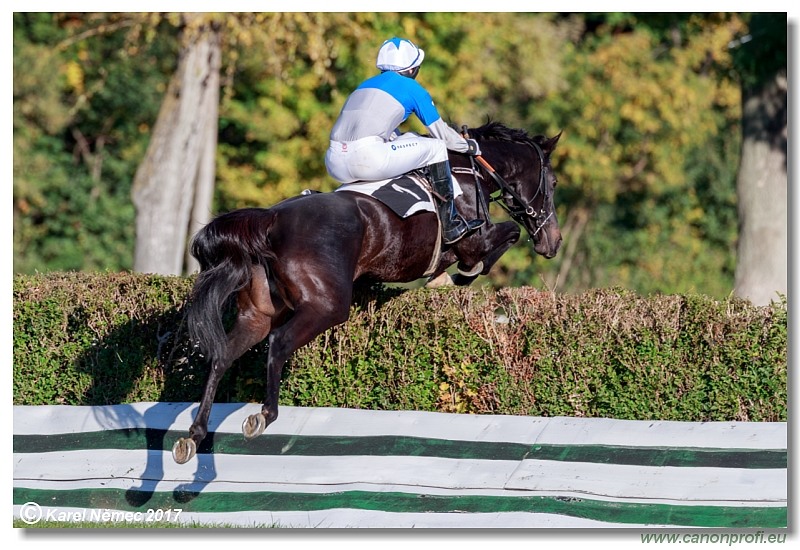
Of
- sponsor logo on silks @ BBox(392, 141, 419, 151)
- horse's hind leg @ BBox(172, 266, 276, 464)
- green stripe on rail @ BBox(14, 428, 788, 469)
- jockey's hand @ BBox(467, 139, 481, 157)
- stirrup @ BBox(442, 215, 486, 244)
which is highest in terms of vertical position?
sponsor logo on silks @ BBox(392, 141, 419, 151)

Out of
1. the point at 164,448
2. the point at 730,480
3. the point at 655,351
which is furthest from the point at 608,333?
the point at 164,448

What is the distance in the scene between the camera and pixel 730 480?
6676 millimetres

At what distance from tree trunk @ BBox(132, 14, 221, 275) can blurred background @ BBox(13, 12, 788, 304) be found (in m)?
0.52

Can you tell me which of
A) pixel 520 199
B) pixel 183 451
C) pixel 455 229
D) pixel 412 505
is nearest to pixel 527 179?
pixel 520 199

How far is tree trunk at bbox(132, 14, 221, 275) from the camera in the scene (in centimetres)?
1612

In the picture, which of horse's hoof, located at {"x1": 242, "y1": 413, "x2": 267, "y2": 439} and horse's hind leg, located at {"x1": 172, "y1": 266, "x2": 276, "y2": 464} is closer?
horse's hoof, located at {"x1": 242, "y1": 413, "x2": 267, "y2": 439}

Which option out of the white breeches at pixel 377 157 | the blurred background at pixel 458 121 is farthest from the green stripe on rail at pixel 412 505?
the blurred background at pixel 458 121

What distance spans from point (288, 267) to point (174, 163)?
9.77 m

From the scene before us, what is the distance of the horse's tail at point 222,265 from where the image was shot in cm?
689

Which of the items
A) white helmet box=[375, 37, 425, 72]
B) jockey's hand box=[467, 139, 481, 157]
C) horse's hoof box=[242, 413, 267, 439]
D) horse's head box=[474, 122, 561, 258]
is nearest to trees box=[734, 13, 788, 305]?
horse's head box=[474, 122, 561, 258]

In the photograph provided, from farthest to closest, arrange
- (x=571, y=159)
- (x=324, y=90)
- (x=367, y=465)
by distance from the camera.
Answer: (x=571, y=159), (x=324, y=90), (x=367, y=465)

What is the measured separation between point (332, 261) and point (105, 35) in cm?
1793

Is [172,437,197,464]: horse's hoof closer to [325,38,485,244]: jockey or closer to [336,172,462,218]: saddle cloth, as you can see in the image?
[336,172,462,218]: saddle cloth

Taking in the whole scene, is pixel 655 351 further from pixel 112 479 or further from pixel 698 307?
pixel 112 479
